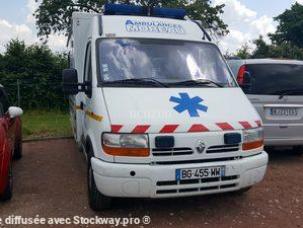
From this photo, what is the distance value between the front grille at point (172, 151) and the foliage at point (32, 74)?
1396cm

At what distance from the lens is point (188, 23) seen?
6867 mm

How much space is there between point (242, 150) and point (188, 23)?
2.50 meters

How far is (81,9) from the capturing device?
3150 cm

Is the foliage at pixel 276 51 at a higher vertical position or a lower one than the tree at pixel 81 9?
lower

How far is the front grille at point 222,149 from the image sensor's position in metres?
5.07

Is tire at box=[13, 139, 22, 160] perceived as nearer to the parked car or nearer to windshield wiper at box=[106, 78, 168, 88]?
windshield wiper at box=[106, 78, 168, 88]

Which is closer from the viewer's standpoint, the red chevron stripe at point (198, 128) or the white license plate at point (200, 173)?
the white license plate at point (200, 173)

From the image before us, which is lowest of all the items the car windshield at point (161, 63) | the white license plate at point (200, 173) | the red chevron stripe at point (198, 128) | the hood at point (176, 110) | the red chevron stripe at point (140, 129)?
the white license plate at point (200, 173)

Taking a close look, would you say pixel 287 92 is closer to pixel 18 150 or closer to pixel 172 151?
pixel 172 151

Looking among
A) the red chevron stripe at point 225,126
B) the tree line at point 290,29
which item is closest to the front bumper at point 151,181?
the red chevron stripe at point 225,126

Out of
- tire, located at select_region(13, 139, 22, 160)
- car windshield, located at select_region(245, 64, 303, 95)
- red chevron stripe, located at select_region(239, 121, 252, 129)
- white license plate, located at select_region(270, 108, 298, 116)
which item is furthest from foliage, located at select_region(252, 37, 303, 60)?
red chevron stripe, located at select_region(239, 121, 252, 129)

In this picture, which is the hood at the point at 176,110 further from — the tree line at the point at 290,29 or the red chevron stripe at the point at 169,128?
the tree line at the point at 290,29

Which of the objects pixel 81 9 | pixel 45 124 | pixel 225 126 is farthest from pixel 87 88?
pixel 81 9

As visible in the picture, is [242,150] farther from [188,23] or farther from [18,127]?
[18,127]
